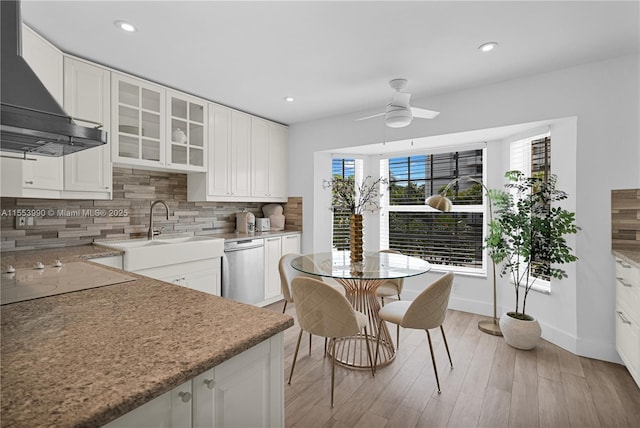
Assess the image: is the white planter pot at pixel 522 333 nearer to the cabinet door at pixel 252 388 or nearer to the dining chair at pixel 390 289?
the dining chair at pixel 390 289

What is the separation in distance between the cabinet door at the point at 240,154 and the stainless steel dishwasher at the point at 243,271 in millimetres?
711

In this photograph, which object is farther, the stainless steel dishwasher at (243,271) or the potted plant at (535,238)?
the stainless steel dishwasher at (243,271)

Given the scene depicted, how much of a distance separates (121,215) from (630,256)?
13.9ft

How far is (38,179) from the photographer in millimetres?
2242

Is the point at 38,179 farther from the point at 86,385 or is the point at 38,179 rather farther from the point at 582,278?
the point at 582,278

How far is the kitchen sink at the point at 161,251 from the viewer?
2.57 metres

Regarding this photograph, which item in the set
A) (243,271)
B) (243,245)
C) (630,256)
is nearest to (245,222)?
(243,245)

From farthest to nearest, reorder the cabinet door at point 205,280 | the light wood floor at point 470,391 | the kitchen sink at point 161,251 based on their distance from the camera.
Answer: the cabinet door at point 205,280
the kitchen sink at point 161,251
the light wood floor at point 470,391

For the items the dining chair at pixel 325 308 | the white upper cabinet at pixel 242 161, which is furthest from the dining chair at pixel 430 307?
the white upper cabinet at pixel 242 161

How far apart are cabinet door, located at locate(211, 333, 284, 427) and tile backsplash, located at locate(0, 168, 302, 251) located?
104 inches

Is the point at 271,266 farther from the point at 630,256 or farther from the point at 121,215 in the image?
the point at 630,256

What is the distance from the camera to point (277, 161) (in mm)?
4492

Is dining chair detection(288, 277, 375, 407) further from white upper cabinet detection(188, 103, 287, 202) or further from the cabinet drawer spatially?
white upper cabinet detection(188, 103, 287, 202)

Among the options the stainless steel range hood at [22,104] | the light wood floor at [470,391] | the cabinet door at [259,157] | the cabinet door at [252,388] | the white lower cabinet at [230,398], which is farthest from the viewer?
the cabinet door at [259,157]
